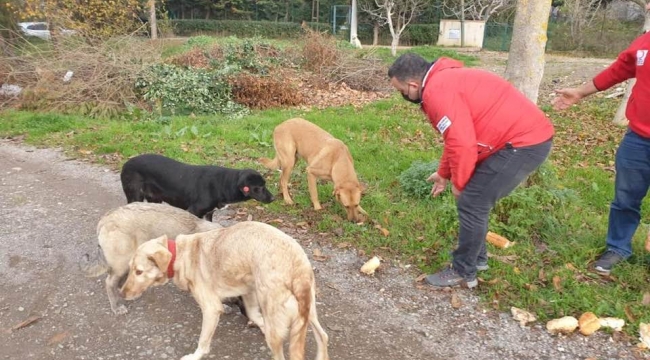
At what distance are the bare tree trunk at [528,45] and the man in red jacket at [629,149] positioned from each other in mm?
1278

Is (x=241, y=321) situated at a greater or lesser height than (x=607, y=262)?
lesser

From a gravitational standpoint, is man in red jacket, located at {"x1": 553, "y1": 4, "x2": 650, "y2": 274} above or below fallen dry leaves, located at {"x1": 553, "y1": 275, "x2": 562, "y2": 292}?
above

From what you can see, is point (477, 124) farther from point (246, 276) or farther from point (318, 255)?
point (318, 255)

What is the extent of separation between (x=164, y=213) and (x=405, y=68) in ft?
8.25

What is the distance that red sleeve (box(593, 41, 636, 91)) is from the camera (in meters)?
4.38

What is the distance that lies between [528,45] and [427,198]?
230 cm

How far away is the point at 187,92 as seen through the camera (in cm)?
1265

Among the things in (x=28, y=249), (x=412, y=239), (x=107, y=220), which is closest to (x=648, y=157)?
(x=412, y=239)

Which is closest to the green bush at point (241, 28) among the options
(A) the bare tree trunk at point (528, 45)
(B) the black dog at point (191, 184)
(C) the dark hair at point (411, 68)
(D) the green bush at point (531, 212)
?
(A) the bare tree trunk at point (528, 45)

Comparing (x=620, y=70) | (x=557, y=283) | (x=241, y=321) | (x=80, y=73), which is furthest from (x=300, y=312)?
(x=80, y=73)

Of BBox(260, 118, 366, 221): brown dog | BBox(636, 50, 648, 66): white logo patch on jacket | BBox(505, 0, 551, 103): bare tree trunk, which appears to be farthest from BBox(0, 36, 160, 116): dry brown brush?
BBox(636, 50, 648, 66): white logo patch on jacket

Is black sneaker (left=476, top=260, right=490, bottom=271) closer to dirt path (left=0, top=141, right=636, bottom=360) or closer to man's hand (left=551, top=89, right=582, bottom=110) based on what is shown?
dirt path (left=0, top=141, right=636, bottom=360)

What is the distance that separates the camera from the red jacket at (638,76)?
13.6ft

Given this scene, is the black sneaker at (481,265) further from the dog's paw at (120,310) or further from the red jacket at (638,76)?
the dog's paw at (120,310)
